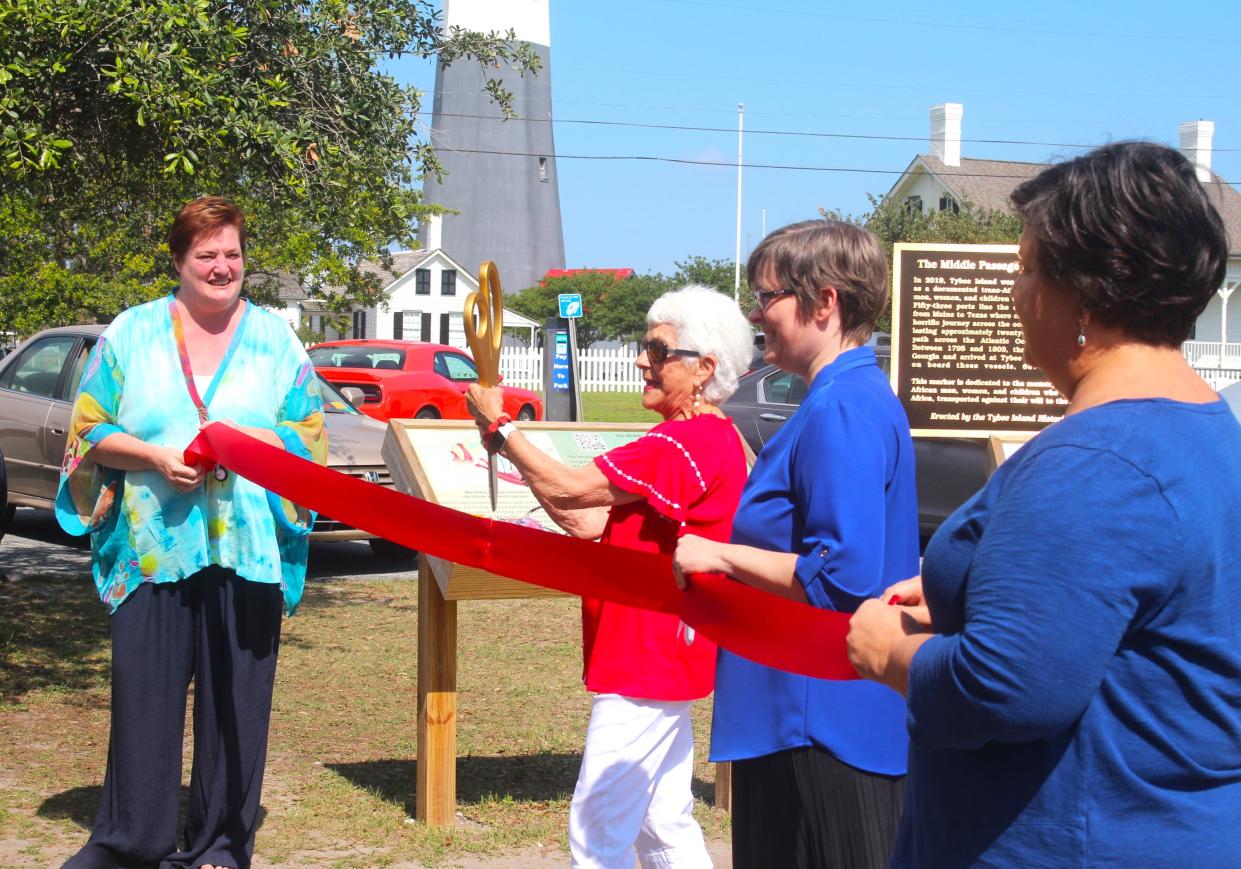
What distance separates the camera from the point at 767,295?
2.80m

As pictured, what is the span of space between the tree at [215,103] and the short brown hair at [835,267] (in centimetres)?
403

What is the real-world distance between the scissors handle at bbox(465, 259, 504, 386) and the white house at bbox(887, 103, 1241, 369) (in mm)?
43110

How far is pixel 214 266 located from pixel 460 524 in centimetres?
137

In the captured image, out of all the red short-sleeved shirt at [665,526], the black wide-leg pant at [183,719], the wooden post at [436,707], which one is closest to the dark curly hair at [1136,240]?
the red short-sleeved shirt at [665,526]

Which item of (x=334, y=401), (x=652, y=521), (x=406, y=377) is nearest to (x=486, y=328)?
(x=652, y=521)

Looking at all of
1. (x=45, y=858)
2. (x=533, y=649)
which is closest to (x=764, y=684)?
(x=45, y=858)

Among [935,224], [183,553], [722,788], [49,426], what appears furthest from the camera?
[935,224]

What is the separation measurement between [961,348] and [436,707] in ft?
11.1

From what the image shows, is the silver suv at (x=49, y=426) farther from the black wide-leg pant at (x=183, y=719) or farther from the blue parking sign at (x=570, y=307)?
the blue parking sign at (x=570, y=307)

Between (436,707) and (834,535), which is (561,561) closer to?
(834,535)

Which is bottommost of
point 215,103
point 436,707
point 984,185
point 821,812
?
point 436,707

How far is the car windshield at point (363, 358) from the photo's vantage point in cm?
2559

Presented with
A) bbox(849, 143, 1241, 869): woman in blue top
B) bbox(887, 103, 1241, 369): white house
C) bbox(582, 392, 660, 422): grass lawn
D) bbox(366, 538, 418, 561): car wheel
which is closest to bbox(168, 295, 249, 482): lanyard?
bbox(849, 143, 1241, 869): woman in blue top

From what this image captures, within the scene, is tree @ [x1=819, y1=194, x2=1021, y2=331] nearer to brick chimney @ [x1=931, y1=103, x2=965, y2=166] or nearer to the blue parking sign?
brick chimney @ [x1=931, y1=103, x2=965, y2=166]
